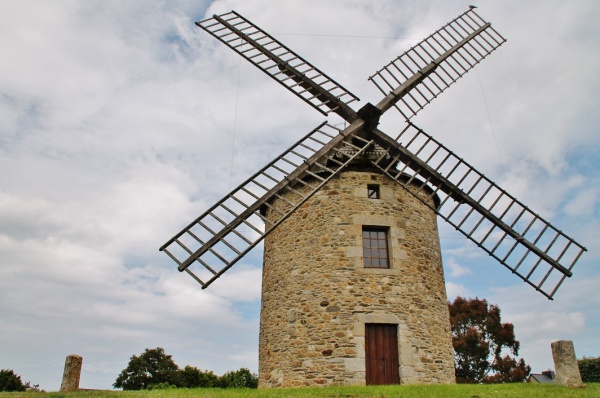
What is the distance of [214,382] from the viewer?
2855 centimetres

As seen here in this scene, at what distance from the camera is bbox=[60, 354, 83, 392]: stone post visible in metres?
9.84

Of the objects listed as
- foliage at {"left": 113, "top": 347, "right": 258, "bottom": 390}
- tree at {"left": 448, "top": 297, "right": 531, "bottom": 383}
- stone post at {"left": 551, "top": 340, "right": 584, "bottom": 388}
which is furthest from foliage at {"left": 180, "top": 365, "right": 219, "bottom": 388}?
stone post at {"left": 551, "top": 340, "right": 584, "bottom": 388}

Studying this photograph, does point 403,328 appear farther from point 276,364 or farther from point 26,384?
point 26,384

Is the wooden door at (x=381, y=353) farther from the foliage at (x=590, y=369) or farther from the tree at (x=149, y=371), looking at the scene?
the tree at (x=149, y=371)

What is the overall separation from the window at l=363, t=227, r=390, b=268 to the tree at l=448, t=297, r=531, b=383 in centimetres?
2221

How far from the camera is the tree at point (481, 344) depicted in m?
31.2

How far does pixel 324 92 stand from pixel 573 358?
8990mm

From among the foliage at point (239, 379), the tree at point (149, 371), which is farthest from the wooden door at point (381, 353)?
the tree at point (149, 371)

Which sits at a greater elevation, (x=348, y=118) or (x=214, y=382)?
(x=348, y=118)

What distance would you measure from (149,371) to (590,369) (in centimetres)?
2535

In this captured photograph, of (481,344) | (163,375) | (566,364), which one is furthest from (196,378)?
(566,364)

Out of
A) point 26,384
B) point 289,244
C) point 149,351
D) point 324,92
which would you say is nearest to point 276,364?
point 289,244

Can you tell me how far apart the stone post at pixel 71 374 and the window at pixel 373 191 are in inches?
320

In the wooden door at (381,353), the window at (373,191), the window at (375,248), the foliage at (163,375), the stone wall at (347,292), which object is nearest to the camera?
the wooden door at (381,353)
